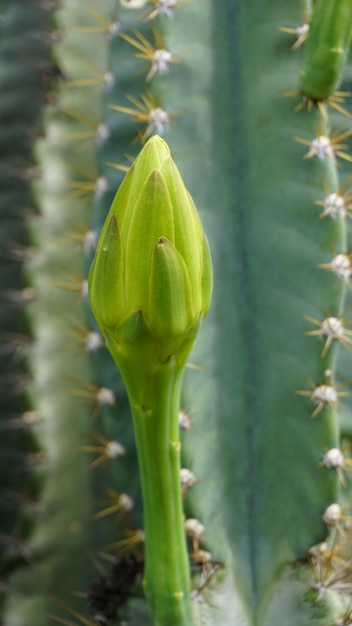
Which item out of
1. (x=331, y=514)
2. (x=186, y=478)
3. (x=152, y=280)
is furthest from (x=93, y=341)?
(x=152, y=280)

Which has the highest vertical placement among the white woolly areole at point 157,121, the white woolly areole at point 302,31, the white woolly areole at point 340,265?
the white woolly areole at point 302,31

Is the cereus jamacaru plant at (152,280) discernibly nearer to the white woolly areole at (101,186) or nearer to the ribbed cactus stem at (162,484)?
the ribbed cactus stem at (162,484)

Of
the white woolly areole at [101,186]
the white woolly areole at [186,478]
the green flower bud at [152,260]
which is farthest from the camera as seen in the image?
the white woolly areole at [101,186]

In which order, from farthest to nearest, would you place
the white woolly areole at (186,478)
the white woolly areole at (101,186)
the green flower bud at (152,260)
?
the white woolly areole at (101,186) < the white woolly areole at (186,478) < the green flower bud at (152,260)

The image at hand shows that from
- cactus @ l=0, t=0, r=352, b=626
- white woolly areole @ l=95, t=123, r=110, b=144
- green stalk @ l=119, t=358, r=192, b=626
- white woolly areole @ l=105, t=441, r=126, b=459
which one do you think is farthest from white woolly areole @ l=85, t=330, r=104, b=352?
green stalk @ l=119, t=358, r=192, b=626

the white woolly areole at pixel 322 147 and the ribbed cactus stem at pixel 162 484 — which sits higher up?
the white woolly areole at pixel 322 147

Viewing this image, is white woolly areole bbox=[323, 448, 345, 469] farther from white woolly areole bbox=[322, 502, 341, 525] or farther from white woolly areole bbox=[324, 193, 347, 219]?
white woolly areole bbox=[324, 193, 347, 219]

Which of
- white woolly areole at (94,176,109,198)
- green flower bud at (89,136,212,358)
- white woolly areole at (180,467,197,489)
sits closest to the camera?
green flower bud at (89,136,212,358)

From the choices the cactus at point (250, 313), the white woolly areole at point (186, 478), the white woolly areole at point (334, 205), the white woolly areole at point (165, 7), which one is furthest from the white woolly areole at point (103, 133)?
the white woolly areole at point (186, 478)
